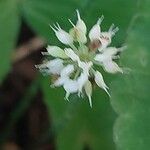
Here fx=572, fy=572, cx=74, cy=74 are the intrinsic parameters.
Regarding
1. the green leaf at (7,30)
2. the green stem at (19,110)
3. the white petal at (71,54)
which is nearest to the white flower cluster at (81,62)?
the white petal at (71,54)

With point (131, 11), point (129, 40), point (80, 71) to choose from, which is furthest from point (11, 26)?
point (80, 71)

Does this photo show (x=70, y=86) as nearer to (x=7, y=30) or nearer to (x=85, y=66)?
(x=85, y=66)

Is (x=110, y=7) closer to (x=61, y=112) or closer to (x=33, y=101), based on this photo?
(x=61, y=112)

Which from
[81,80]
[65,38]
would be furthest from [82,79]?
[65,38]

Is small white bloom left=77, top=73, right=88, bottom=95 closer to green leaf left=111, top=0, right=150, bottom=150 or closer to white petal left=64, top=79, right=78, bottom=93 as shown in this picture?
white petal left=64, top=79, right=78, bottom=93

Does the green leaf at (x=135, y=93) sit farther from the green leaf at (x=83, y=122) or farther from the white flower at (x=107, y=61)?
the green leaf at (x=83, y=122)

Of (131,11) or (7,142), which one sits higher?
(7,142)

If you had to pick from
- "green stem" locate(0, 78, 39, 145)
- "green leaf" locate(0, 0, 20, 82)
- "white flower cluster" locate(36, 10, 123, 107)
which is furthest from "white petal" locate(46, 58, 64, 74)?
"green stem" locate(0, 78, 39, 145)
